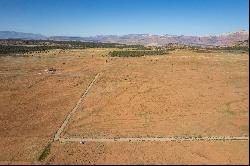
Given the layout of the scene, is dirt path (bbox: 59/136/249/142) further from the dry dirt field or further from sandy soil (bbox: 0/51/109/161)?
sandy soil (bbox: 0/51/109/161)

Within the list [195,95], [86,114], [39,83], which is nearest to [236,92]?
[195,95]

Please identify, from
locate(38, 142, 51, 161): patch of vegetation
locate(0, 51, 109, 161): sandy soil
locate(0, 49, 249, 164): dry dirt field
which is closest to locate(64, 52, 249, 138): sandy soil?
locate(0, 49, 249, 164): dry dirt field

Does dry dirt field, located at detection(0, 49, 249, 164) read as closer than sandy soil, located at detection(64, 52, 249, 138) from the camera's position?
Yes

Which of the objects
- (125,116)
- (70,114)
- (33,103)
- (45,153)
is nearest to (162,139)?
(125,116)

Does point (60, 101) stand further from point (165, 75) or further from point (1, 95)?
point (165, 75)

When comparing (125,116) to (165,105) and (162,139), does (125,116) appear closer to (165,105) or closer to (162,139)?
(165,105)

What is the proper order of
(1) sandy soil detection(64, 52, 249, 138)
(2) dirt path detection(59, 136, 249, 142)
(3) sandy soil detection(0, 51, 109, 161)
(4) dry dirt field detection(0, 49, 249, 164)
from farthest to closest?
1. (1) sandy soil detection(64, 52, 249, 138)
2. (3) sandy soil detection(0, 51, 109, 161)
3. (2) dirt path detection(59, 136, 249, 142)
4. (4) dry dirt field detection(0, 49, 249, 164)

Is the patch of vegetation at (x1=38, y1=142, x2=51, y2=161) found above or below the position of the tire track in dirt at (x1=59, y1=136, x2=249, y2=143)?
below

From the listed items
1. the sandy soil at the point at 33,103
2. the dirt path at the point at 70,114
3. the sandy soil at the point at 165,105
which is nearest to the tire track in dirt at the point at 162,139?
the sandy soil at the point at 165,105

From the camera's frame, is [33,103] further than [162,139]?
Yes

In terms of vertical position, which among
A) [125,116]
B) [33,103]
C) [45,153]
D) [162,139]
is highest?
[33,103]
